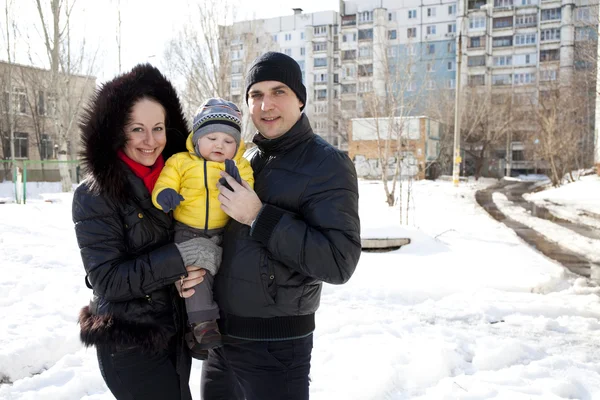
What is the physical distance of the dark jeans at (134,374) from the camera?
2.17m

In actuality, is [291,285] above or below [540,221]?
above

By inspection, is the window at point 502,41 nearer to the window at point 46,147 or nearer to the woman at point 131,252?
the window at point 46,147

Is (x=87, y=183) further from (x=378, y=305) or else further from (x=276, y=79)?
(x=378, y=305)

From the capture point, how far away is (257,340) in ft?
7.30

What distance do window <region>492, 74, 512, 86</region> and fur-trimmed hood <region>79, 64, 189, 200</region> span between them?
A: 207ft

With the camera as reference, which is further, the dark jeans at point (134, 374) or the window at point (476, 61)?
the window at point (476, 61)

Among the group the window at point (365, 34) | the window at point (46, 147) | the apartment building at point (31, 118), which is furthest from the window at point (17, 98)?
the window at point (365, 34)

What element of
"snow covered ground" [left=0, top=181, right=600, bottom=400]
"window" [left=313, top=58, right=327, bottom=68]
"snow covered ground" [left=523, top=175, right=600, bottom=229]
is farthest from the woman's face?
"window" [left=313, top=58, right=327, bottom=68]

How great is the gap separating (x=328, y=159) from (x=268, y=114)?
1.30 ft

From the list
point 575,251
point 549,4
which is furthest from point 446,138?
point 575,251

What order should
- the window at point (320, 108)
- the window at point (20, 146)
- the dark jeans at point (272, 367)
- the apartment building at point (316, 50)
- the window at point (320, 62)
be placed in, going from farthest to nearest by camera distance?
the window at point (320, 62) < the window at point (320, 108) < the apartment building at point (316, 50) < the window at point (20, 146) < the dark jeans at point (272, 367)

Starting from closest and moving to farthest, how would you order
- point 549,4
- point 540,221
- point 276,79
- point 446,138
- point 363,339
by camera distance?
point 276,79 < point 363,339 < point 540,221 < point 446,138 < point 549,4

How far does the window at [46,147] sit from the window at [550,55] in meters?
53.8

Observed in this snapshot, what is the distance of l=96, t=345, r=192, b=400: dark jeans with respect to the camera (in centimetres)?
217
